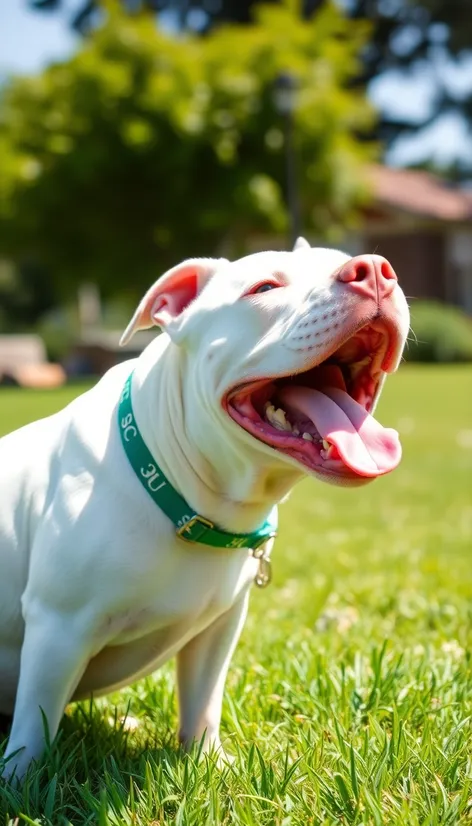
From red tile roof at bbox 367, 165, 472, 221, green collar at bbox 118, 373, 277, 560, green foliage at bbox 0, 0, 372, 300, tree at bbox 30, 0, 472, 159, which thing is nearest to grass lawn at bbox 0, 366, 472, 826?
green collar at bbox 118, 373, 277, 560

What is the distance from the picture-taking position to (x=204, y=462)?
262cm

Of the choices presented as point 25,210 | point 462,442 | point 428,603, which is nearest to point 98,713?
point 428,603

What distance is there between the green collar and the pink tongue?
36 cm

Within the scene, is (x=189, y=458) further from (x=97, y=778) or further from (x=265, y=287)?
(x=97, y=778)

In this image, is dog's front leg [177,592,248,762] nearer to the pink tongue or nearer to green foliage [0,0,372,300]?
the pink tongue

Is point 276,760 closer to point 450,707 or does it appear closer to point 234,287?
point 450,707

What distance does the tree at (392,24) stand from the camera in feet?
115

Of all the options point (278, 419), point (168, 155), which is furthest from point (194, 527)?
point (168, 155)

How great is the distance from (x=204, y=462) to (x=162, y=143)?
2326 centimetres

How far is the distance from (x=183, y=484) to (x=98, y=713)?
92 centimetres

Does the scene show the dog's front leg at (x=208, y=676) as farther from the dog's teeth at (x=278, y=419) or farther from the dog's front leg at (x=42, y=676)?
the dog's teeth at (x=278, y=419)

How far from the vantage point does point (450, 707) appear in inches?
118

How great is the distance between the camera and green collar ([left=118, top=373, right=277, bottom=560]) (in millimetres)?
2561

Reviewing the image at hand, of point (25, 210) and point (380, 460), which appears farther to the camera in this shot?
point (25, 210)
